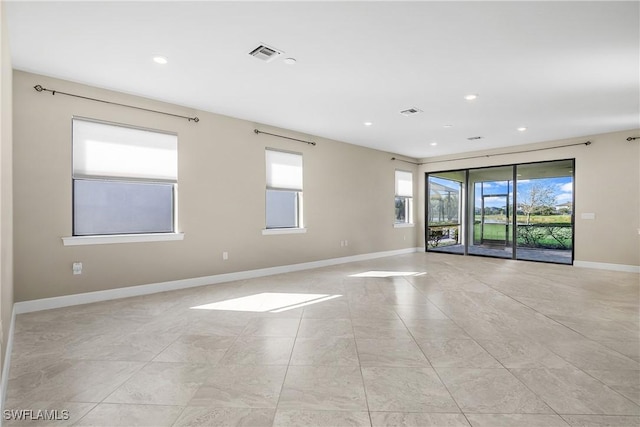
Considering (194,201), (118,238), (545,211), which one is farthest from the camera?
(545,211)

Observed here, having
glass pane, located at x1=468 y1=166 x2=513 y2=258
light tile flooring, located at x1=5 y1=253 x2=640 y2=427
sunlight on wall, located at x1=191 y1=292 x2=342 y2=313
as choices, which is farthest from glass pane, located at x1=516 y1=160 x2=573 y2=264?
sunlight on wall, located at x1=191 y1=292 x2=342 y2=313

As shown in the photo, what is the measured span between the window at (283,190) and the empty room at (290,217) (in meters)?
0.05

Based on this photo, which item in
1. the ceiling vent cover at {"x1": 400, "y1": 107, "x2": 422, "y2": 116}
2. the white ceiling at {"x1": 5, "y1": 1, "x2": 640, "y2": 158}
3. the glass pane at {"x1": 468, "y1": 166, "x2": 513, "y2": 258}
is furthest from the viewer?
the glass pane at {"x1": 468, "y1": 166, "x2": 513, "y2": 258}

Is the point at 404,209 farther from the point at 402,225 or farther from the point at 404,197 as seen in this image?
the point at 402,225

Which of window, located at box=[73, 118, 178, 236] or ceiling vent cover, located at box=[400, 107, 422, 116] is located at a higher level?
ceiling vent cover, located at box=[400, 107, 422, 116]

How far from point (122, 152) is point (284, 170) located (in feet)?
8.71

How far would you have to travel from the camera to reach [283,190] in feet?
19.6

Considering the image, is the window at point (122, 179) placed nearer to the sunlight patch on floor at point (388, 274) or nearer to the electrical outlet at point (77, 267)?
the electrical outlet at point (77, 267)

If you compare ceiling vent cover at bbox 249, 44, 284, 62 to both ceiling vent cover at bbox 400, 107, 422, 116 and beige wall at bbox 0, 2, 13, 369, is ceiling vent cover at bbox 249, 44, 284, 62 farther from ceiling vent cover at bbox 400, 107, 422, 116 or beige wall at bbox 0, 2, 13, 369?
ceiling vent cover at bbox 400, 107, 422, 116

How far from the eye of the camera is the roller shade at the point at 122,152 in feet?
12.8

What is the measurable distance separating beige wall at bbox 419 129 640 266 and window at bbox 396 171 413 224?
3220 mm

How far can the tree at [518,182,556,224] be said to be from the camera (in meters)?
7.25

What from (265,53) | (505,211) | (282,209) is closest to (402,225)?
(505,211)

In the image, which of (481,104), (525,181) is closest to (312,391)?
(481,104)
